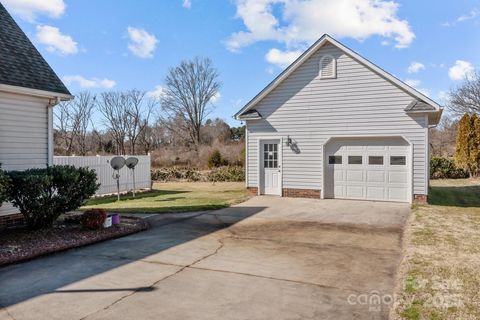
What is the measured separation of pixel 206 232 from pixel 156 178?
765 inches

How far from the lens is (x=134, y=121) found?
4344 cm

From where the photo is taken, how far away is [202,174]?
2550 centimetres

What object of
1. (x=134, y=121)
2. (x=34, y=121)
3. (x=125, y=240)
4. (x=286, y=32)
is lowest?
(x=125, y=240)

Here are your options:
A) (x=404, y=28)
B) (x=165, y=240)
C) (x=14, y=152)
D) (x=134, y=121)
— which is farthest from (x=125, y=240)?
(x=134, y=121)

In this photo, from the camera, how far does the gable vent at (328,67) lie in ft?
43.8

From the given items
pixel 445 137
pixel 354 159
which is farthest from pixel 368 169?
pixel 445 137

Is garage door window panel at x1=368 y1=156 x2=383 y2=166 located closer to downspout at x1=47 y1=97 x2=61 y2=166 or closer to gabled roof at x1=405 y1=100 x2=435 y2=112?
gabled roof at x1=405 y1=100 x2=435 y2=112

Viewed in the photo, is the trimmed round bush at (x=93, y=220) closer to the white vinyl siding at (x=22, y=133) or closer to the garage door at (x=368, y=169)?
the white vinyl siding at (x=22, y=133)

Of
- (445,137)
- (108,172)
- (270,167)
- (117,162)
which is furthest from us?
(445,137)

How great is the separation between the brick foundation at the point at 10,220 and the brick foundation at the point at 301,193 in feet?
29.4

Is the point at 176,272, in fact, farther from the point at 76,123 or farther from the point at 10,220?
the point at 76,123

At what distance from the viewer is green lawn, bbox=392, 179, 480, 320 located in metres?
4.05

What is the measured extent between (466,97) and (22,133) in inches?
1490

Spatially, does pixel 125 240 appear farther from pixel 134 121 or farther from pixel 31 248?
pixel 134 121
